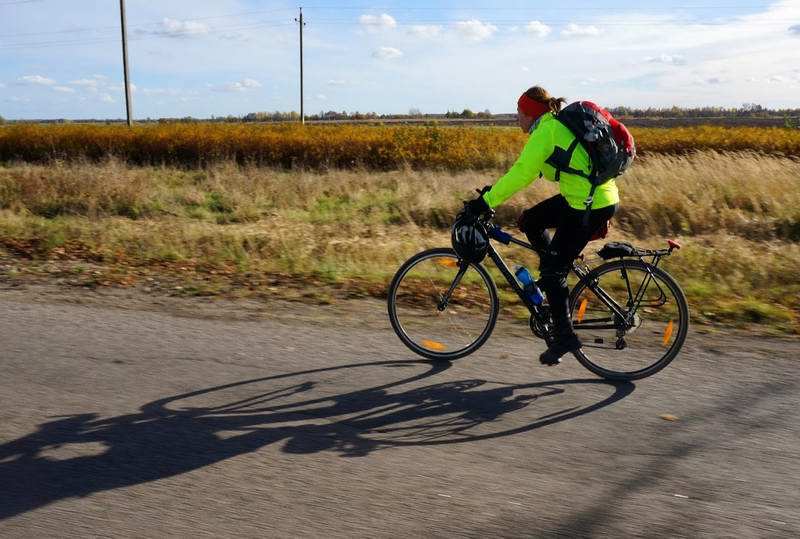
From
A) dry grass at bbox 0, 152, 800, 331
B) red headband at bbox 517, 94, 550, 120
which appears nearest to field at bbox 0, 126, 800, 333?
dry grass at bbox 0, 152, 800, 331

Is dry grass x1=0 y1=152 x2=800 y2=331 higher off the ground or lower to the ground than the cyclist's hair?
lower

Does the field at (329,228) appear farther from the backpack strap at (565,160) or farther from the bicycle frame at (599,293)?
the backpack strap at (565,160)

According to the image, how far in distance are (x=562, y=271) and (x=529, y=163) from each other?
2.75ft

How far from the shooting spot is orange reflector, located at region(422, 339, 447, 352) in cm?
544

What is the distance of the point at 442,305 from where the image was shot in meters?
5.55

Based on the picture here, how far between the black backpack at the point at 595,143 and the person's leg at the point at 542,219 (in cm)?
36

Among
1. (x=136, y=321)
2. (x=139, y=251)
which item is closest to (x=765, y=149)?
(x=139, y=251)

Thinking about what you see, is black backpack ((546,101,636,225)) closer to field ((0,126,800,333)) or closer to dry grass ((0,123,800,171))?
→ field ((0,126,800,333))

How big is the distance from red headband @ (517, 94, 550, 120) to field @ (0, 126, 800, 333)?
7.95ft

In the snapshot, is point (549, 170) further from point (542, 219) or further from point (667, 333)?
point (667, 333)

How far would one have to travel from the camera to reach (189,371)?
197 inches

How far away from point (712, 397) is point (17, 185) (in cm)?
1452

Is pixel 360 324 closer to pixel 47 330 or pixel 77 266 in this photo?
pixel 47 330

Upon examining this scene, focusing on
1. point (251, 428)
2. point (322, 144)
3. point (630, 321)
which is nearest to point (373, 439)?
point (251, 428)
